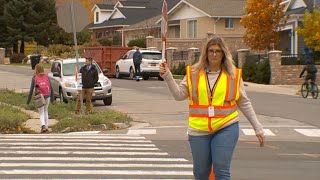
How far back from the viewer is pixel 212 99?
21.0ft

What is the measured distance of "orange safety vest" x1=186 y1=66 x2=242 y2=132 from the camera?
6.36 metres

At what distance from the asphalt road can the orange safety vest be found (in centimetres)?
331

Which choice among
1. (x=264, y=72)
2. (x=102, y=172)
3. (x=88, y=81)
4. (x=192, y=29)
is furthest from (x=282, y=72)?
(x=102, y=172)

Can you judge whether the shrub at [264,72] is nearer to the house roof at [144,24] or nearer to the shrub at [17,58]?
the house roof at [144,24]

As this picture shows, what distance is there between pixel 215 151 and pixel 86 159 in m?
5.18

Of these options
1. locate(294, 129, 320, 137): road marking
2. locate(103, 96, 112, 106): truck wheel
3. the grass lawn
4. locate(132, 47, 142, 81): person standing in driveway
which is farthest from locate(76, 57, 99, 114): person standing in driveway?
locate(132, 47, 142, 81): person standing in driveway

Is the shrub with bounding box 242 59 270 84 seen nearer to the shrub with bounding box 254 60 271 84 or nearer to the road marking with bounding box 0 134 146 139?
the shrub with bounding box 254 60 271 84

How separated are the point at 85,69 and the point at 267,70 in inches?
736

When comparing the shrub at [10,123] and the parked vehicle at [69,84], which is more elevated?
the parked vehicle at [69,84]

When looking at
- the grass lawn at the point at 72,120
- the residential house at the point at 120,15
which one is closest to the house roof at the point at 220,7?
the residential house at the point at 120,15

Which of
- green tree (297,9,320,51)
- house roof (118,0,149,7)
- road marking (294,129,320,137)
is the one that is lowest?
road marking (294,129,320,137)

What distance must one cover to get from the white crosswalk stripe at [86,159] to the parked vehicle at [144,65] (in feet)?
78.8

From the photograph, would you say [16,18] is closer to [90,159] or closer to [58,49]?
[58,49]

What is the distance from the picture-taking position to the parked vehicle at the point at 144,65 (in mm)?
38750
